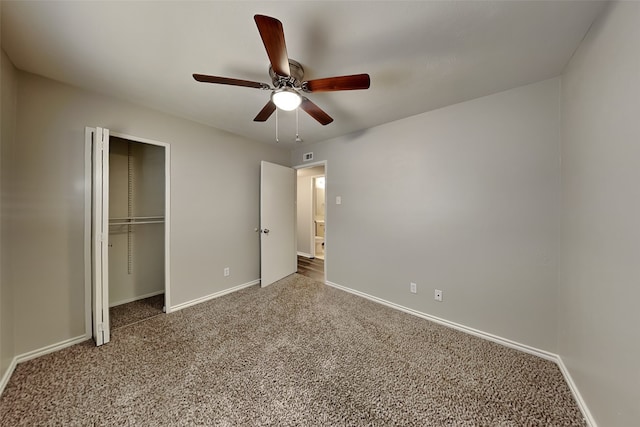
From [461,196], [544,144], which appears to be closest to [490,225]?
[461,196]

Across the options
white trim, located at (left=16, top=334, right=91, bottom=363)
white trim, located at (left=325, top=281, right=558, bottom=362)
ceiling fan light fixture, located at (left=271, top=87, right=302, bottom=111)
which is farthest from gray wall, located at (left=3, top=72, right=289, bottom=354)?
white trim, located at (left=325, top=281, right=558, bottom=362)

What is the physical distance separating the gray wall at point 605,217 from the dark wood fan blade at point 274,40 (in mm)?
1585

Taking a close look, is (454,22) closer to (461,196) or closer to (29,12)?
(461,196)

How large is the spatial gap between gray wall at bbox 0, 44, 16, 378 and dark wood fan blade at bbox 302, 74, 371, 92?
208cm

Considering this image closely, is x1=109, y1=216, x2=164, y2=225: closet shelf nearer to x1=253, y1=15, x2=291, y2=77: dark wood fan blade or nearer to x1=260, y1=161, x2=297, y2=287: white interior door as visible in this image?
x1=260, y1=161, x2=297, y2=287: white interior door

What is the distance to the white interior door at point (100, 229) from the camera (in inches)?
70.7

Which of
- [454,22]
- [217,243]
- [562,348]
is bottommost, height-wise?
[562,348]

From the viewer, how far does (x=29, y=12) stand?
118 centimetres

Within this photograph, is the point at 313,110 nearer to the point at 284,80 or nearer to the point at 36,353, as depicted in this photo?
the point at 284,80

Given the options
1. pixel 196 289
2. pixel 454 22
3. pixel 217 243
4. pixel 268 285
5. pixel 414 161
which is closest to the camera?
pixel 454 22

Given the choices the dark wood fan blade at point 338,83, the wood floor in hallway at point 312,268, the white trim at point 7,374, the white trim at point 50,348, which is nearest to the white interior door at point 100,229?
the white trim at point 50,348

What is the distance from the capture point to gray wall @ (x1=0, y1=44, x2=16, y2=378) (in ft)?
4.76

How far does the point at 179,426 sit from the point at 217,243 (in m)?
1.96

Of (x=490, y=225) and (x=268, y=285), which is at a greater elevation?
(x=490, y=225)
